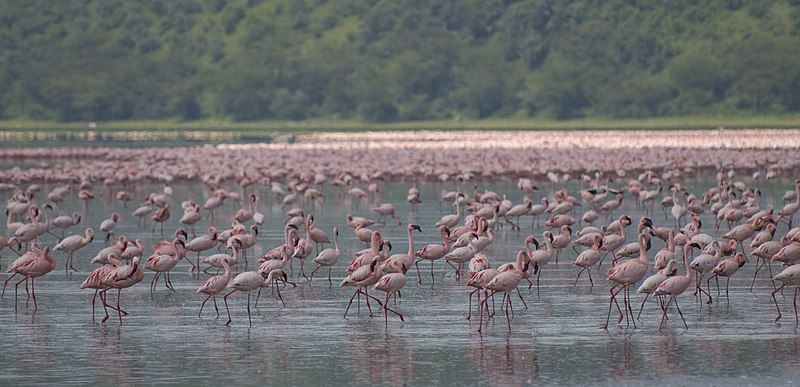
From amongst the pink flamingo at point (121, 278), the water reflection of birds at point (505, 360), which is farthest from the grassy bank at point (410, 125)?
the water reflection of birds at point (505, 360)

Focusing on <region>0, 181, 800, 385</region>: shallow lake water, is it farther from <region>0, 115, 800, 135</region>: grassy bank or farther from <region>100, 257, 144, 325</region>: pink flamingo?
<region>0, 115, 800, 135</region>: grassy bank

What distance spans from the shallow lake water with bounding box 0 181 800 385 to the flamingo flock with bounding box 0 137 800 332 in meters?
0.25

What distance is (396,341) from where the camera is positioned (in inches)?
582

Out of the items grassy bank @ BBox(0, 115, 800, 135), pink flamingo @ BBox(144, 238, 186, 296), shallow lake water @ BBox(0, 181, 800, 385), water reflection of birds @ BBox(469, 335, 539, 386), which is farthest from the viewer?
grassy bank @ BBox(0, 115, 800, 135)

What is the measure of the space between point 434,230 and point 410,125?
92717 mm

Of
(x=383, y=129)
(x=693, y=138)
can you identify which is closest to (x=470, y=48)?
(x=383, y=129)

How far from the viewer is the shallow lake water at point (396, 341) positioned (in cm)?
1302

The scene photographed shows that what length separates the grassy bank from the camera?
352ft

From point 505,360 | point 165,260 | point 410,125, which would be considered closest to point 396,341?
point 505,360

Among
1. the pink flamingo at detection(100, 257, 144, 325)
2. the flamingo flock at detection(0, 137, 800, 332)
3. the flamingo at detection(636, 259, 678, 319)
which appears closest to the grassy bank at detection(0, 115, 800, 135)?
the flamingo flock at detection(0, 137, 800, 332)

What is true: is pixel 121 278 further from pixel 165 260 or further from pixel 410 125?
pixel 410 125

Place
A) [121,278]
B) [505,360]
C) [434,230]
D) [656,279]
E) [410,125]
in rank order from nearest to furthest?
1. [505,360]
2. [656,279]
3. [121,278]
4. [434,230]
5. [410,125]

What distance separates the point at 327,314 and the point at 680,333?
409cm

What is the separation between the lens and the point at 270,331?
1540 cm
